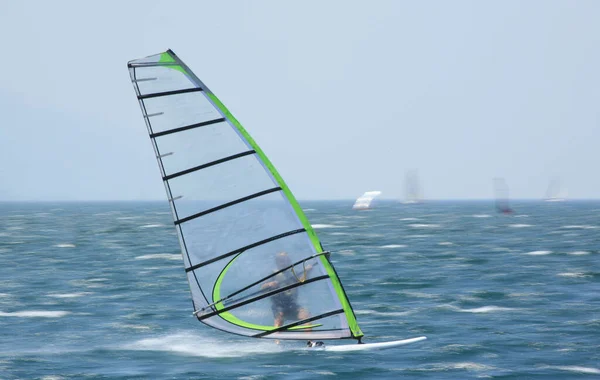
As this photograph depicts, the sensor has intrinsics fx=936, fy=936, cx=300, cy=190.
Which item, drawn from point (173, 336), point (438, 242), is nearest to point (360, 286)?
point (173, 336)

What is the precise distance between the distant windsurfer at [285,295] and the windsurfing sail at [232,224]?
0.04 feet

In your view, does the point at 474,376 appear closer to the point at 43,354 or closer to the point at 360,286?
the point at 43,354

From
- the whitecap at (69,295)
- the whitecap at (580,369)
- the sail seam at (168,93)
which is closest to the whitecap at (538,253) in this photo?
the whitecap at (69,295)

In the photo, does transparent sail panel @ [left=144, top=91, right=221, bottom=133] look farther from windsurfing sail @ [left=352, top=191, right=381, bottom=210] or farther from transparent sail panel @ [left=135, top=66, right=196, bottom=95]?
windsurfing sail @ [left=352, top=191, right=381, bottom=210]

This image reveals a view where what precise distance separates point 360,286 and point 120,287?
519 cm

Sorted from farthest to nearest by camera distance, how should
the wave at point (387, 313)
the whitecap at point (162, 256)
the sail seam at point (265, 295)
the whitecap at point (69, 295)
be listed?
1. the whitecap at point (162, 256)
2. the whitecap at point (69, 295)
3. the wave at point (387, 313)
4. the sail seam at point (265, 295)

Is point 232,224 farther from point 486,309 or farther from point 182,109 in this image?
point 486,309

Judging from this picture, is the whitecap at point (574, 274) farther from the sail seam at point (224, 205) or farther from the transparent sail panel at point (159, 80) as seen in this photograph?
the transparent sail panel at point (159, 80)

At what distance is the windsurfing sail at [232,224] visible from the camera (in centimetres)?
1040

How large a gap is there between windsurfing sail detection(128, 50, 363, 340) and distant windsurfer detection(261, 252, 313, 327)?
0.04 ft

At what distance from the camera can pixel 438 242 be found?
3612 cm

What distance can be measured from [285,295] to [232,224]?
43.2 inches

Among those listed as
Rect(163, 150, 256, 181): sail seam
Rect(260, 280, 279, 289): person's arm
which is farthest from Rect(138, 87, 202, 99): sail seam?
Rect(260, 280, 279, 289): person's arm

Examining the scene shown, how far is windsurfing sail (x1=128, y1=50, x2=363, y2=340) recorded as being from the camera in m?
10.4
